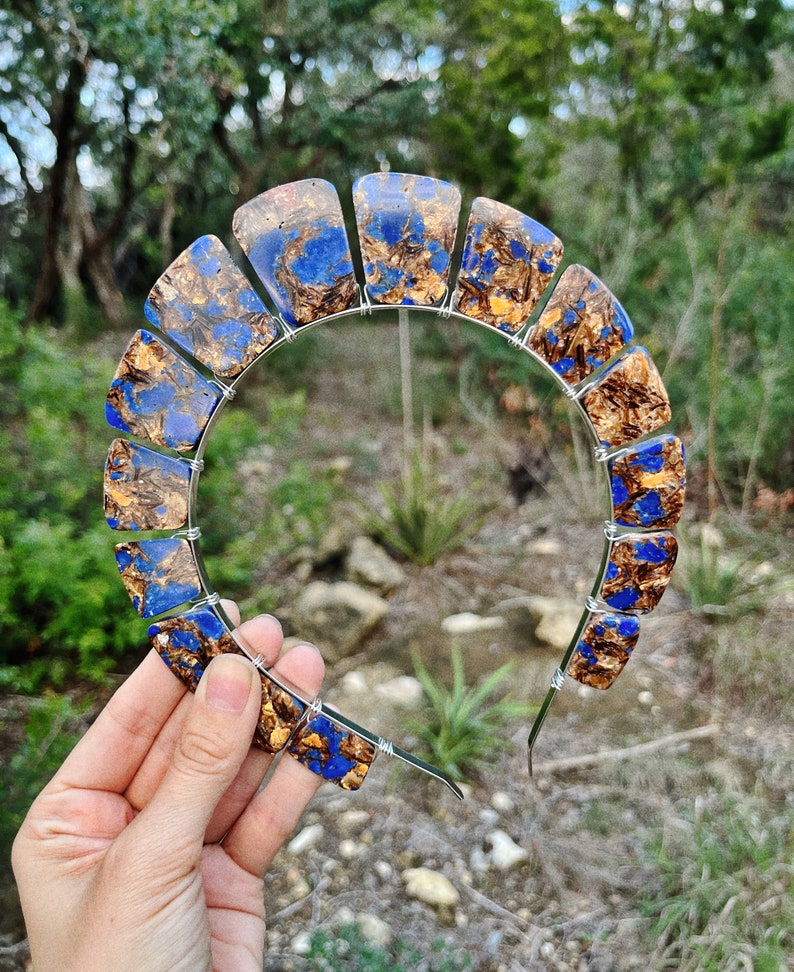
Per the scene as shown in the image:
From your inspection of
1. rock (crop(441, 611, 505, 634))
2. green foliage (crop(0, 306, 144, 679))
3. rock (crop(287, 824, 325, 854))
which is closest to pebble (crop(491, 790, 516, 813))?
rock (crop(287, 824, 325, 854))

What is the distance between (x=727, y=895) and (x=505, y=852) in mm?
520

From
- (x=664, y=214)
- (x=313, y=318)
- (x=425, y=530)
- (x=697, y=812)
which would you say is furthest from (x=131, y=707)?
(x=664, y=214)

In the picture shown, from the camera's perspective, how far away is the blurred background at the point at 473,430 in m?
1.63

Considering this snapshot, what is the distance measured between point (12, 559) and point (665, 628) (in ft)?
7.64

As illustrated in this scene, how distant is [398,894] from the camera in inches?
63.8

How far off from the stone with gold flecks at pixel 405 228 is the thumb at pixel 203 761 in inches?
28.5

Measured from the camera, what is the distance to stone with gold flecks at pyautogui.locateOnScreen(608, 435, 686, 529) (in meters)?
1.17

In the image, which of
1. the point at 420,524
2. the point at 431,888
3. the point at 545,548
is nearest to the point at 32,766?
the point at 431,888

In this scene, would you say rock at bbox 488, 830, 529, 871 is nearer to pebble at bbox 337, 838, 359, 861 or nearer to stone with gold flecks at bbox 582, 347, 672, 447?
pebble at bbox 337, 838, 359, 861

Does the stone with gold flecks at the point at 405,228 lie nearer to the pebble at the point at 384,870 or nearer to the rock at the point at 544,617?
the pebble at the point at 384,870

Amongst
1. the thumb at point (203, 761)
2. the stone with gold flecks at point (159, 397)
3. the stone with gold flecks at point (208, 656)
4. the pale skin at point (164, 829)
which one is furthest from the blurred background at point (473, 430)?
the stone with gold flecks at point (159, 397)

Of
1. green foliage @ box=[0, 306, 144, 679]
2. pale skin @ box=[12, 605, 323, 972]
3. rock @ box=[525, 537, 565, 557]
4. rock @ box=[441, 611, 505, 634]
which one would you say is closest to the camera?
pale skin @ box=[12, 605, 323, 972]

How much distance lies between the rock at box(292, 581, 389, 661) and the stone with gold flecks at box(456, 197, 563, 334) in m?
1.63

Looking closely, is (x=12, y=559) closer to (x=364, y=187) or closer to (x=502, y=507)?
(x=364, y=187)
